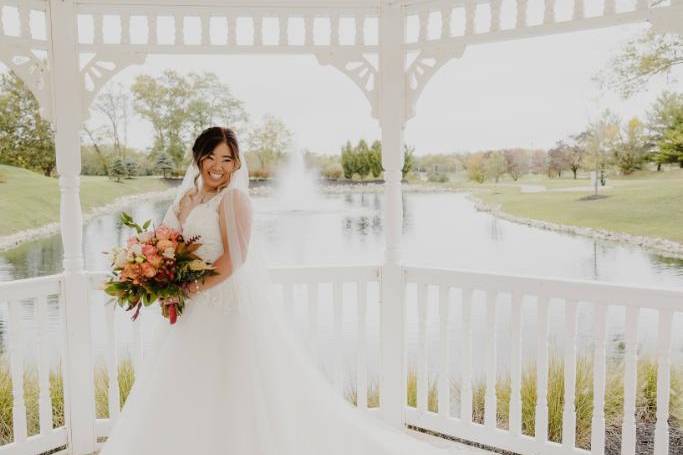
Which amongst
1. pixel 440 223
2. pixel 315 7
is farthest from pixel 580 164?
pixel 315 7

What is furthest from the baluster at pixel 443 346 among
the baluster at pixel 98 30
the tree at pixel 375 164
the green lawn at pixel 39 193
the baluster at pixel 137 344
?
the green lawn at pixel 39 193

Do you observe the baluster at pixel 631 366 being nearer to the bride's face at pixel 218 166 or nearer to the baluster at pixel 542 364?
the baluster at pixel 542 364

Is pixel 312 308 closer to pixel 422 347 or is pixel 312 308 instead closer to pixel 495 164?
pixel 422 347

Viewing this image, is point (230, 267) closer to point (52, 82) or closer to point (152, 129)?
point (52, 82)

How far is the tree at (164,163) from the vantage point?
6208 mm

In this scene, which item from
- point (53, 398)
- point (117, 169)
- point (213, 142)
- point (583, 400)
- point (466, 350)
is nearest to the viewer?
point (213, 142)

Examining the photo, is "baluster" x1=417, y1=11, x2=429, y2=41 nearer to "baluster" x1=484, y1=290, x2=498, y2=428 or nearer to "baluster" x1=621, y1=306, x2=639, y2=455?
"baluster" x1=484, y1=290, x2=498, y2=428

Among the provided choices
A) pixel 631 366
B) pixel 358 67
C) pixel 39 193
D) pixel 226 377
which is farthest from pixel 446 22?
pixel 39 193

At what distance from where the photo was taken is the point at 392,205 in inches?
162

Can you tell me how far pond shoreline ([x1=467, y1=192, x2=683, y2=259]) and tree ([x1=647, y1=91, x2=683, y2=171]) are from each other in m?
0.72

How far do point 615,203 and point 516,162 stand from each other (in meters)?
1.04

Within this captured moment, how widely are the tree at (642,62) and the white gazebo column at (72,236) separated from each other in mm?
4870

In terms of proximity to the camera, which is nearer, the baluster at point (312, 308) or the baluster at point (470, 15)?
the baluster at point (470, 15)

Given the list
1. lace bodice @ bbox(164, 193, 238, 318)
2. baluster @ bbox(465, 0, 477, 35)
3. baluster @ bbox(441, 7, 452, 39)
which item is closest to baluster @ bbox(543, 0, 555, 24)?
baluster @ bbox(465, 0, 477, 35)
